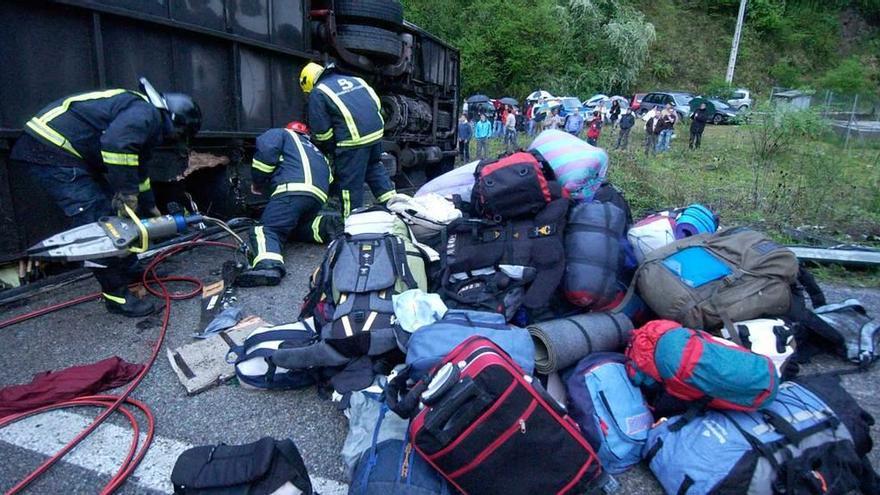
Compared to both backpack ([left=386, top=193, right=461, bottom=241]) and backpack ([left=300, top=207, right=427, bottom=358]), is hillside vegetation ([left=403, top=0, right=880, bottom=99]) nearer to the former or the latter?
backpack ([left=386, top=193, right=461, bottom=241])

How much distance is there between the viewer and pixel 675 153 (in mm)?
14547

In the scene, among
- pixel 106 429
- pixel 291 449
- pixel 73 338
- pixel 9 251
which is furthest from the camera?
pixel 9 251

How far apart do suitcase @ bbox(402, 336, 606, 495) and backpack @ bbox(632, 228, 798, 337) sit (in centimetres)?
115

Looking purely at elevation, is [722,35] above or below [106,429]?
above

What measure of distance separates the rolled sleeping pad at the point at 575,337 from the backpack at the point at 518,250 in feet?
0.78

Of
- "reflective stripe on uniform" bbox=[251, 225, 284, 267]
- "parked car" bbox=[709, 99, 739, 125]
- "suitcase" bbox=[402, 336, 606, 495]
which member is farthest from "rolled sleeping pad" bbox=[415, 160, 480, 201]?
"parked car" bbox=[709, 99, 739, 125]

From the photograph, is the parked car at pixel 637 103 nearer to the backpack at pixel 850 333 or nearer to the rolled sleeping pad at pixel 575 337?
the backpack at pixel 850 333

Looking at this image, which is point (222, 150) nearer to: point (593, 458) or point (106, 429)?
point (106, 429)

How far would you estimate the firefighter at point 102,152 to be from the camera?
3.21 meters

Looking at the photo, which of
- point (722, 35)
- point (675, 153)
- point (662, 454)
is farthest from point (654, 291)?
point (722, 35)

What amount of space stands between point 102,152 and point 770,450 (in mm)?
3952

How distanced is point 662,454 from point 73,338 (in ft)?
11.2

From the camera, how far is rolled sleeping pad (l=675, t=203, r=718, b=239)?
3418 mm

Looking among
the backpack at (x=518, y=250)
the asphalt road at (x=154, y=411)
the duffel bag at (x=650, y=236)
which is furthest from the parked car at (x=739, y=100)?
A: the asphalt road at (x=154, y=411)
